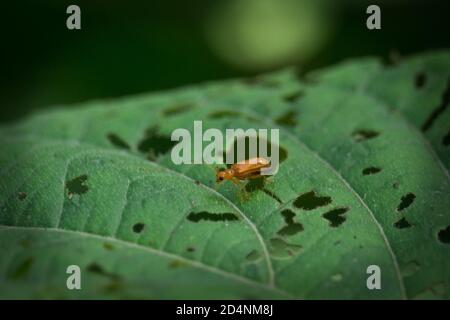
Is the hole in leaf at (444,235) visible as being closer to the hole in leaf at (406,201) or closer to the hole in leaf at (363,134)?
the hole in leaf at (406,201)

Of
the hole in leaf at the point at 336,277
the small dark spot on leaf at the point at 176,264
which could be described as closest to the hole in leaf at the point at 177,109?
the small dark spot on leaf at the point at 176,264

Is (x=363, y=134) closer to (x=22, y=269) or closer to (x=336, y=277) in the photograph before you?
(x=336, y=277)

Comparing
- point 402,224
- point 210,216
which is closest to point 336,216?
point 402,224

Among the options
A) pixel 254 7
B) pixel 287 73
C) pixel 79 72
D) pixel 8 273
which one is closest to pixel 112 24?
pixel 79 72

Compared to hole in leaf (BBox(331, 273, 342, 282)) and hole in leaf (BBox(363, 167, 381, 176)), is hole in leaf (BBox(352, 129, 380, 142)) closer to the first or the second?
hole in leaf (BBox(363, 167, 381, 176))

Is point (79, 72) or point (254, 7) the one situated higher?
point (254, 7)
